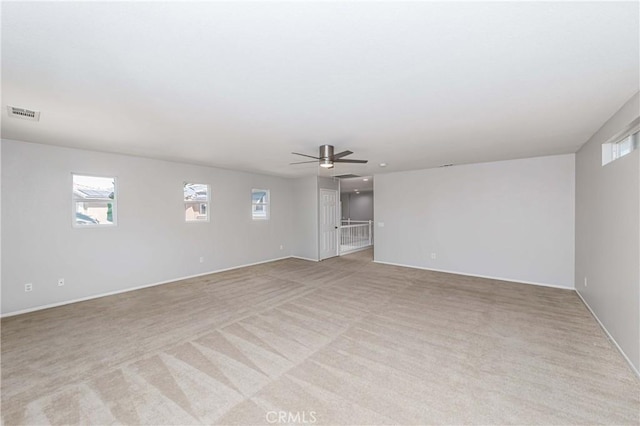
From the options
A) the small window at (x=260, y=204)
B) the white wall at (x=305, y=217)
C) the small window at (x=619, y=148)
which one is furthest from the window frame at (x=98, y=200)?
the small window at (x=619, y=148)

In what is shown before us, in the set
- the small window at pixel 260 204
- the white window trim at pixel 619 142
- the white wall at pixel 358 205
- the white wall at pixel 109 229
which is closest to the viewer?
the white window trim at pixel 619 142

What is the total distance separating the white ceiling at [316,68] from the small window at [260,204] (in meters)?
Result: 3.70

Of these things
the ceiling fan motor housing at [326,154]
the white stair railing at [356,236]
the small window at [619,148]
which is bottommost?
the white stair railing at [356,236]

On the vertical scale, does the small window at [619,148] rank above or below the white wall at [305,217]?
above

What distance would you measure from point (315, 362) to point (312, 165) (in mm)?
4077

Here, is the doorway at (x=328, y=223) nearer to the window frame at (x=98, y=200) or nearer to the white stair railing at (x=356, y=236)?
the white stair railing at (x=356, y=236)

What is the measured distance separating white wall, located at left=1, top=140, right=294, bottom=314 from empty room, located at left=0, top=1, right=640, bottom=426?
3cm

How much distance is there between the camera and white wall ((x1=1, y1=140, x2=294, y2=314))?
3.72 m

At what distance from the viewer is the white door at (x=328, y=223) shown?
7586mm

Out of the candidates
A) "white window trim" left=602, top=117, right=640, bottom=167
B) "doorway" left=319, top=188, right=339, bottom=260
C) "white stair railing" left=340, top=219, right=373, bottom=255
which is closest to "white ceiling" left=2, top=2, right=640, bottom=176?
"white window trim" left=602, top=117, right=640, bottom=167

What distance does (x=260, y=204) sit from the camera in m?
7.25

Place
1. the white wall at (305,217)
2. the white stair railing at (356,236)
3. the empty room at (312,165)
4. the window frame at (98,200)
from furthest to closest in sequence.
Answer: the white stair railing at (356,236), the white wall at (305,217), the window frame at (98,200), the empty room at (312,165)

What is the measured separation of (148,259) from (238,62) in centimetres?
474

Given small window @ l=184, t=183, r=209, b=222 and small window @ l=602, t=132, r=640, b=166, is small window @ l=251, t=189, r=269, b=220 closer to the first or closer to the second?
small window @ l=184, t=183, r=209, b=222
